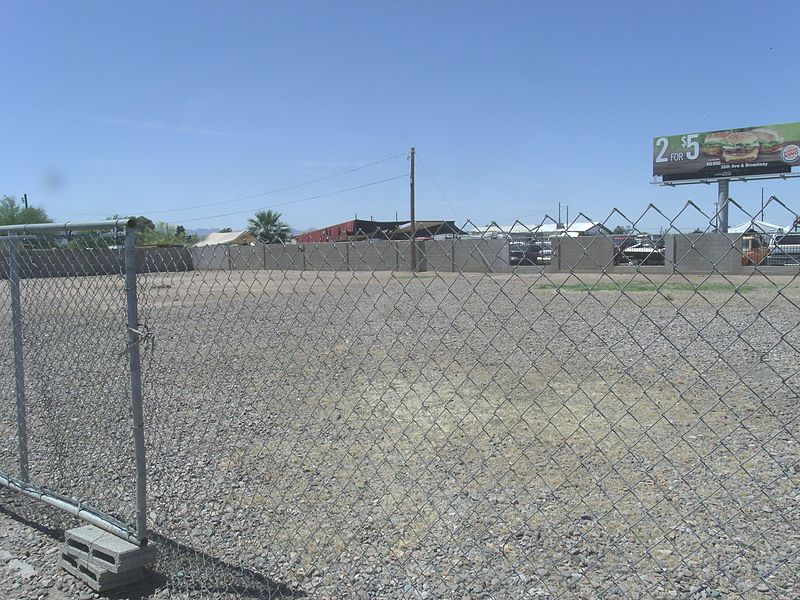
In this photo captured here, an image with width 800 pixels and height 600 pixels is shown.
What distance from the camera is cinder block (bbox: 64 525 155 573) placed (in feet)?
10.4

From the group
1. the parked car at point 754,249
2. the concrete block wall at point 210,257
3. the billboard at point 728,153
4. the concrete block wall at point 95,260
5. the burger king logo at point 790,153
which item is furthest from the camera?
the billboard at point 728,153

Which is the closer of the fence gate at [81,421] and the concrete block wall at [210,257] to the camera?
the fence gate at [81,421]

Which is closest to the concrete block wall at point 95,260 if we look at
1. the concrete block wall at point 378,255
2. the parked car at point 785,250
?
the concrete block wall at point 378,255

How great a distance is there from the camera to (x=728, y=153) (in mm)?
48719

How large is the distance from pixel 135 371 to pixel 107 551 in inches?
35.9

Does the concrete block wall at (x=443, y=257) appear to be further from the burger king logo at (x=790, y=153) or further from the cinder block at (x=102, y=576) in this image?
the burger king logo at (x=790, y=153)

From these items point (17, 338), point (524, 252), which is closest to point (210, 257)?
point (17, 338)

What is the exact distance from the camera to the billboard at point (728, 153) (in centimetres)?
4603

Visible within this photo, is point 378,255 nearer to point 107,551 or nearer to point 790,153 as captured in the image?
point 107,551

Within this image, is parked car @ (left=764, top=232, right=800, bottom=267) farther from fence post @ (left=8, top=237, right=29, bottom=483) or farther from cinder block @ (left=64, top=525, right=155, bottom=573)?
fence post @ (left=8, top=237, right=29, bottom=483)

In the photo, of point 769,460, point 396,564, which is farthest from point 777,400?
point 396,564

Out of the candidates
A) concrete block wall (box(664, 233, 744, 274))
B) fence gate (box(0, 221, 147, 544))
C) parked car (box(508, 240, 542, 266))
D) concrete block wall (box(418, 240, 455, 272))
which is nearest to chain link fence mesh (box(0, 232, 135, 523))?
fence gate (box(0, 221, 147, 544))

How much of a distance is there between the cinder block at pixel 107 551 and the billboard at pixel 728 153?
5315cm

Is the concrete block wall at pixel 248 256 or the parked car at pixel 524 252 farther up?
the concrete block wall at pixel 248 256
